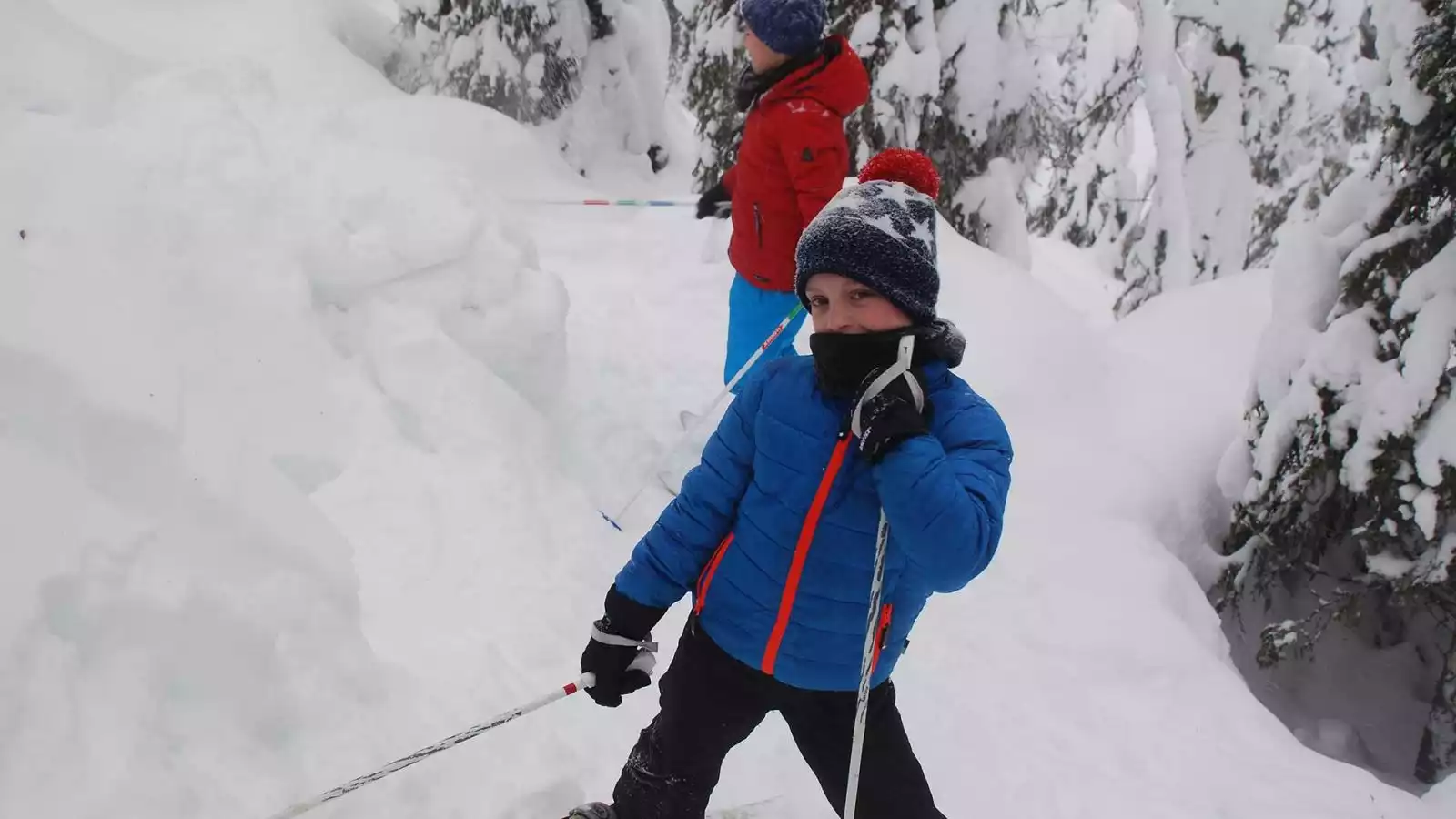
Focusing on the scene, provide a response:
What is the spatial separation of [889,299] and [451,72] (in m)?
10.6

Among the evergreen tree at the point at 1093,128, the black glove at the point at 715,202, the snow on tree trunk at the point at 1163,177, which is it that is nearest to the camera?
the black glove at the point at 715,202

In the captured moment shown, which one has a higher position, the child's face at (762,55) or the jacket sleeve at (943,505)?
the child's face at (762,55)

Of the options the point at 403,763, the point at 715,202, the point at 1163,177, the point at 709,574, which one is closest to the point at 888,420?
the point at 709,574

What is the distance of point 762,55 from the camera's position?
3732mm

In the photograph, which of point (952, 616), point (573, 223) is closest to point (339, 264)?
point (952, 616)

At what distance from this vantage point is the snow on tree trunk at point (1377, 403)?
3.92 m

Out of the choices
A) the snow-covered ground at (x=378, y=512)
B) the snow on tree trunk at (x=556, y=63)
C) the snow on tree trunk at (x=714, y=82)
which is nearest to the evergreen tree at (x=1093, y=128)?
the snow on tree trunk at (x=714, y=82)

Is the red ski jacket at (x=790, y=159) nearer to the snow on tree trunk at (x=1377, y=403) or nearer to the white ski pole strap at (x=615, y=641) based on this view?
the white ski pole strap at (x=615, y=641)

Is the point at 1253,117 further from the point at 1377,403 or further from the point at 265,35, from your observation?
the point at 265,35

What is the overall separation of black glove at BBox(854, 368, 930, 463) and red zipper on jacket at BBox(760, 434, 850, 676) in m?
0.11

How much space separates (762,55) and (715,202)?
951 millimetres

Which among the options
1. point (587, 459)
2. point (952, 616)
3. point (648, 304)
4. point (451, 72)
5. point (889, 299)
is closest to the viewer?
point (889, 299)

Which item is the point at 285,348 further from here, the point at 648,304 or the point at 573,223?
the point at 573,223

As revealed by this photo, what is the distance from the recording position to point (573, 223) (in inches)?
325
